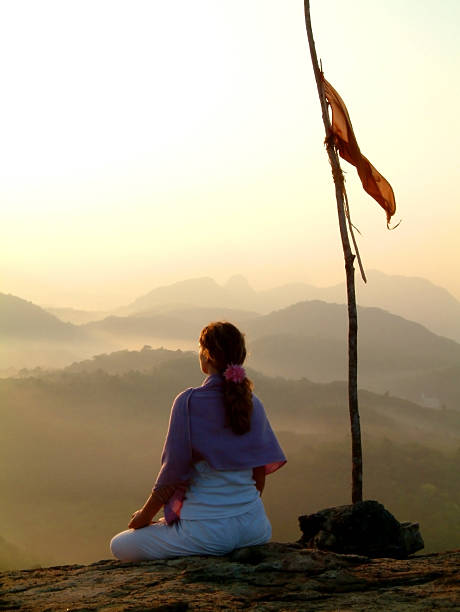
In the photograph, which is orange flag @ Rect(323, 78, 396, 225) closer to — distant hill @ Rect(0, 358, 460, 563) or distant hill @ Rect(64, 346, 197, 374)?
distant hill @ Rect(0, 358, 460, 563)

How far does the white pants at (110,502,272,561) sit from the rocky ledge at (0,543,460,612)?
7cm

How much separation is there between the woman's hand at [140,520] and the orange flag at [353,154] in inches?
236

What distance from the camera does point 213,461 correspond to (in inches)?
181

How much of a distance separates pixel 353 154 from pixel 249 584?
6.31 meters

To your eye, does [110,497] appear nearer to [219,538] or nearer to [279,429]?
[279,429]

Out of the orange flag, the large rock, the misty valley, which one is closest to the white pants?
the large rock

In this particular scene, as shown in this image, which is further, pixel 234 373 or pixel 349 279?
pixel 349 279

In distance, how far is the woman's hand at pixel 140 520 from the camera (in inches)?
188

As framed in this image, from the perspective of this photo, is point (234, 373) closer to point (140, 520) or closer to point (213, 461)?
point (213, 461)

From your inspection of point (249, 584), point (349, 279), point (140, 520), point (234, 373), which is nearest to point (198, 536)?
point (140, 520)

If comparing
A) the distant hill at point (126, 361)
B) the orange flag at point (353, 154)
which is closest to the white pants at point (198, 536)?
the orange flag at point (353, 154)

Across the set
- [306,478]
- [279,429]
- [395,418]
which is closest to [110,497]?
[306,478]

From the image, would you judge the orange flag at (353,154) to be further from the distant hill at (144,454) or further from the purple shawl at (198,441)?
the distant hill at (144,454)

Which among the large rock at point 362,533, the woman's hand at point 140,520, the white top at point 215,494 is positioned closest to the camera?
the white top at point 215,494
